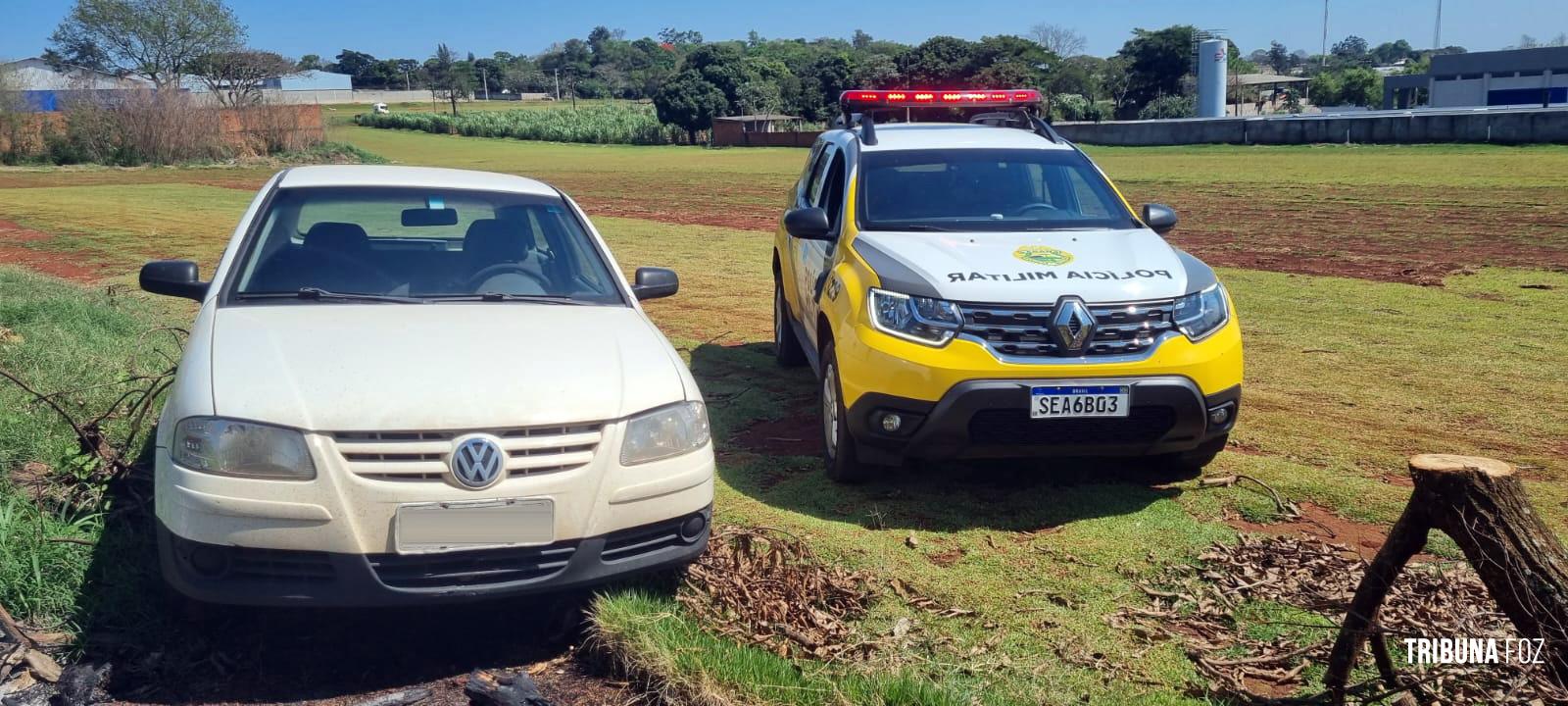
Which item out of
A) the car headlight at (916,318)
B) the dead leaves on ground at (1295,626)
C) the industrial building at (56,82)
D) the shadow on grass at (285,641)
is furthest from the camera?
the industrial building at (56,82)

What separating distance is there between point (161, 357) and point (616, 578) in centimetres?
509

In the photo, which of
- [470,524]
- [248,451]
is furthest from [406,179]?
[470,524]

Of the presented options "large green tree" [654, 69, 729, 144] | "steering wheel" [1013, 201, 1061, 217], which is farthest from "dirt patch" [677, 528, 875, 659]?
"large green tree" [654, 69, 729, 144]

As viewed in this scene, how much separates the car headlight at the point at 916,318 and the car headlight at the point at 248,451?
2.70 metres

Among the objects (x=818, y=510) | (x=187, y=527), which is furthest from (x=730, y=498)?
(x=187, y=527)

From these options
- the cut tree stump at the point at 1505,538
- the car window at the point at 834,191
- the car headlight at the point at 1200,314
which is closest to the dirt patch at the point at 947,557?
the car headlight at the point at 1200,314

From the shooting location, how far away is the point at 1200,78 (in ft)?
229

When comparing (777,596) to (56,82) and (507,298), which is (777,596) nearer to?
(507,298)

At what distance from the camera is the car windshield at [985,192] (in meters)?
6.68

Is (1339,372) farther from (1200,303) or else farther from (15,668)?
(15,668)

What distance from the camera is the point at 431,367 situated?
4.14 meters

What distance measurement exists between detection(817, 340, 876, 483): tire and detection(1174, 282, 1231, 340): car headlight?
1.57 meters

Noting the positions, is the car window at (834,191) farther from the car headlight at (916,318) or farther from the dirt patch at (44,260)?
the dirt patch at (44,260)

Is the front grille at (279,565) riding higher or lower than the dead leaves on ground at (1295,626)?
higher
